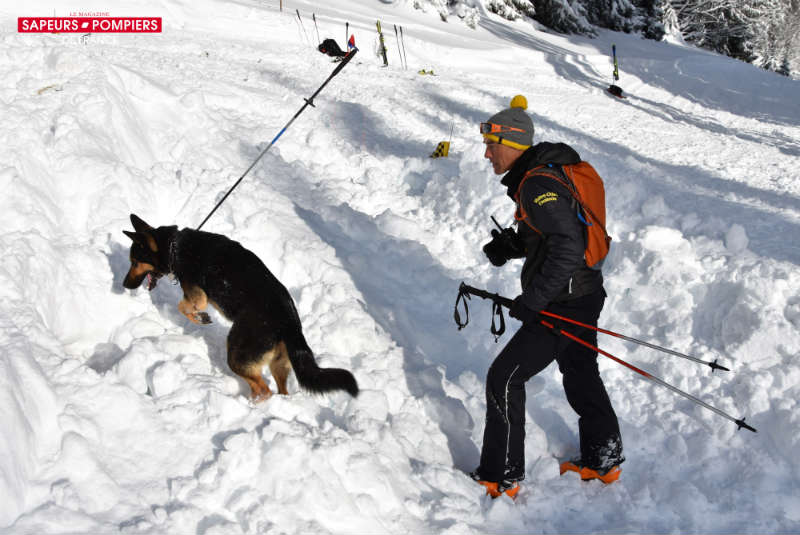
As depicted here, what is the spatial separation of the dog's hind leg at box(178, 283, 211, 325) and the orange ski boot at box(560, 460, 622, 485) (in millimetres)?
2862

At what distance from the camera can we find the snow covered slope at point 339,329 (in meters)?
2.71

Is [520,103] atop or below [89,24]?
atop

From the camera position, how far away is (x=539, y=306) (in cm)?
297

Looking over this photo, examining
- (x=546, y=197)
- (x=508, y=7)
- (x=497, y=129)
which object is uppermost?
(x=508, y=7)

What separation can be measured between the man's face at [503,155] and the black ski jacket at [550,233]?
49mm

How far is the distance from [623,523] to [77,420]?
3.19m

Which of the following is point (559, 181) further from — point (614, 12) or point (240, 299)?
point (614, 12)

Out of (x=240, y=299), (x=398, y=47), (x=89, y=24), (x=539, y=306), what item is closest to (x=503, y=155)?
(x=539, y=306)

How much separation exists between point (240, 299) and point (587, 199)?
2.35 meters

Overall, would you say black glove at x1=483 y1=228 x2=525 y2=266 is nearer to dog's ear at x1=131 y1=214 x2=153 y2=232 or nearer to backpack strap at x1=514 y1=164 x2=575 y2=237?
backpack strap at x1=514 y1=164 x2=575 y2=237

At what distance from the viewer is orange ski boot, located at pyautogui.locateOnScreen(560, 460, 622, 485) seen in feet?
11.4

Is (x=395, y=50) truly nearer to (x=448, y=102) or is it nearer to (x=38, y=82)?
(x=448, y=102)

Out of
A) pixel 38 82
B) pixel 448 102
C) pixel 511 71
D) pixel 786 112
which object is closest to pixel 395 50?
pixel 511 71

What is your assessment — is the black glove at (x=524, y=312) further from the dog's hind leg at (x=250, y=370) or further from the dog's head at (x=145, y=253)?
the dog's head at (x=145, y=253)
